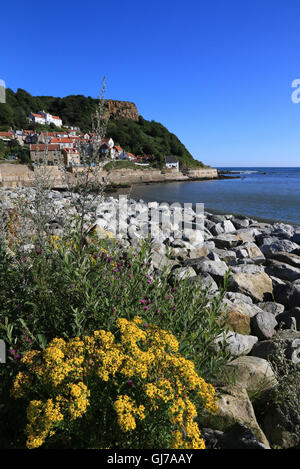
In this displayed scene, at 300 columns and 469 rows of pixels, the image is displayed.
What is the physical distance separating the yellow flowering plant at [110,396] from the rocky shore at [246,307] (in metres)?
0.72

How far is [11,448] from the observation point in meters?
2.33

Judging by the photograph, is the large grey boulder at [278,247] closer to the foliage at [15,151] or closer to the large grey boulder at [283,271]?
the large grey boulder at [283,271]

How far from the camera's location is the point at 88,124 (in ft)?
278

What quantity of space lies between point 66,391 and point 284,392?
7.24 feet

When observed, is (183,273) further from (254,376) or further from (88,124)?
(88,124)

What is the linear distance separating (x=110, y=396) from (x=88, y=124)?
90813 mm

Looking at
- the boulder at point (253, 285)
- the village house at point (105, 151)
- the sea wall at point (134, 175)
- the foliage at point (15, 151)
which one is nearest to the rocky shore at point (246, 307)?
the boulder at point (253, 285)

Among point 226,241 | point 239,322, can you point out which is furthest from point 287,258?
point 239,322

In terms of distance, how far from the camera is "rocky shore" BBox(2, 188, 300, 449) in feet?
9.02

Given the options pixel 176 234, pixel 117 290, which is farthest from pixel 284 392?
pixel 176 234

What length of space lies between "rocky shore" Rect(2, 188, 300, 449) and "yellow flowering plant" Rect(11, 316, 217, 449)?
2.35 ft

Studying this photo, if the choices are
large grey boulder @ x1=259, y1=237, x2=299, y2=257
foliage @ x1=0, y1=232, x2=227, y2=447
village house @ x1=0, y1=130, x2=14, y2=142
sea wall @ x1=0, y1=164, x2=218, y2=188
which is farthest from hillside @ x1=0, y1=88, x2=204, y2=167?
foliage @ x1=0, y1=232, x2=227, y2=447
